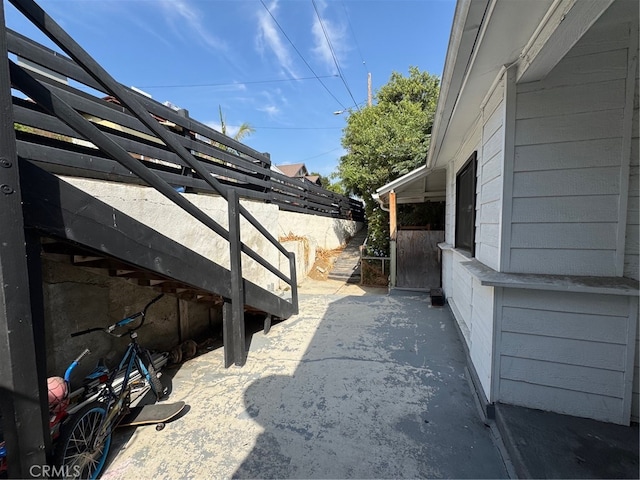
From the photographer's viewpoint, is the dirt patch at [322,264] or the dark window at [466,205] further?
the dirt patch at [322,264]

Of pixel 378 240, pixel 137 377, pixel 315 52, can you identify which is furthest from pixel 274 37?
pixel 137 377

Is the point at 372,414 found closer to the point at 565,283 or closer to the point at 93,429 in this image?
the point at 565,283

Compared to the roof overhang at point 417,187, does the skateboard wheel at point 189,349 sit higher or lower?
lower

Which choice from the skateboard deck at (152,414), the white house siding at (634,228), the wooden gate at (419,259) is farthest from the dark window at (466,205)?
the skateboard deck at (152,414)

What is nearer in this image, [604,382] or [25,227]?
[25,227]

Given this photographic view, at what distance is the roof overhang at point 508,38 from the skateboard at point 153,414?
10.1 feet

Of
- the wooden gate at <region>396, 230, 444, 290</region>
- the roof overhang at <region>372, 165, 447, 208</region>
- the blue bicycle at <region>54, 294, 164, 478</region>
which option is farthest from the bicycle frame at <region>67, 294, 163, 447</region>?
the wooden gate at <region>396, 230, 444, 290</region>

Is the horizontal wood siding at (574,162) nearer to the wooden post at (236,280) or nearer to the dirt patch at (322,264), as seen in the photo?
the wooden post at (236,280)

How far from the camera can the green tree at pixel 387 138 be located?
7.45 meters

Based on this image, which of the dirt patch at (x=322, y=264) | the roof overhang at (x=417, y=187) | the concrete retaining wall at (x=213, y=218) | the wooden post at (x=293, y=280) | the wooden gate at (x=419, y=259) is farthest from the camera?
the dirt patch at (x=322, y=264)

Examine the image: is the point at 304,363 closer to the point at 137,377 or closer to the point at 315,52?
the point at 137,377

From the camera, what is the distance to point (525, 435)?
150 cm

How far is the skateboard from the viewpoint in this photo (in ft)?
6.05

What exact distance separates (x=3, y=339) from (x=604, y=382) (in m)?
3.10
